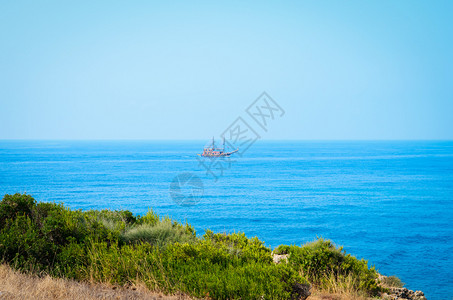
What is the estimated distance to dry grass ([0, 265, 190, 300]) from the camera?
16.7 ft

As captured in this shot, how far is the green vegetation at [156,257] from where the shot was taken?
5.61 meters

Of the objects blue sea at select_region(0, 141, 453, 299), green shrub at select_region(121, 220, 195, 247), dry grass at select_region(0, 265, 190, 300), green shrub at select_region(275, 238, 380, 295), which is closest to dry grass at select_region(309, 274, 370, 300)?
green shrub at select_region(275, 238, 380, 295)

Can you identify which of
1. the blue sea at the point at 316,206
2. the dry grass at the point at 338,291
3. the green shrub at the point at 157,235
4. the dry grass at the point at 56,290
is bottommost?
the blue sea at the point at 316,206

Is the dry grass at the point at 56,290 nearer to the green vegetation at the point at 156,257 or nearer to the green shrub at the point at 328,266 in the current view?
the green vegetation at the point at 156,257

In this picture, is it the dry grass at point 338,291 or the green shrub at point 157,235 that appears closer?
the dry grass at point 338,291

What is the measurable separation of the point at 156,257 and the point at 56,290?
1.80m

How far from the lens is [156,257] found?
6.67m

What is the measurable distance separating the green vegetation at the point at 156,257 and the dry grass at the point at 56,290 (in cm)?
23

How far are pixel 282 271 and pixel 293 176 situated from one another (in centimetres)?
7880

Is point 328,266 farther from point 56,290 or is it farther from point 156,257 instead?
point 56,290

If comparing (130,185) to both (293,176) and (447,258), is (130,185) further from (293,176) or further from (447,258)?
(447,258)

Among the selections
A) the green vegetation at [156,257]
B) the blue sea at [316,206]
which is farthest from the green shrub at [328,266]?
the blue sea at [316,206]

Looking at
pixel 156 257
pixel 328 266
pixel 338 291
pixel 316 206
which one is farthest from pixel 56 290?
pixel 316 206

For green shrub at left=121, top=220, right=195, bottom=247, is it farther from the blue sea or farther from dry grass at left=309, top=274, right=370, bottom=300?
the blue sea
